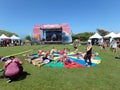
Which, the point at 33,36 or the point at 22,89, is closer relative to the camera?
the point at 22,89

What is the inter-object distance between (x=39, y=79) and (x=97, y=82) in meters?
2.47

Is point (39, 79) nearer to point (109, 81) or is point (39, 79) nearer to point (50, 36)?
point (109, 81)

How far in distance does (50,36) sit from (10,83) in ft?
116

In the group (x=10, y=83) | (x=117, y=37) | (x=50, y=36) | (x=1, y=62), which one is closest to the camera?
(x=10, y=83)

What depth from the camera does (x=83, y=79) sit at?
807 cm

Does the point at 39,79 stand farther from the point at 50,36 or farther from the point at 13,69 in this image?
the point at 50,36

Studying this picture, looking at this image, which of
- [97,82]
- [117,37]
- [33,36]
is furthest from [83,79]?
[33,36]

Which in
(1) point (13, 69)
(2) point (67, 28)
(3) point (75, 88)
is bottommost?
(3) point (75, 88)

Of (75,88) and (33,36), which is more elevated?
(33,36)

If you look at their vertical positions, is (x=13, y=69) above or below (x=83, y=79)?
above

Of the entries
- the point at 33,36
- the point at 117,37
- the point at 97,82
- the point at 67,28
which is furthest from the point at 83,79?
the point at 33,36

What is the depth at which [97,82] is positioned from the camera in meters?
7.56

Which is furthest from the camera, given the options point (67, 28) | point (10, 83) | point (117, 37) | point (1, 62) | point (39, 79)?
point (67, 28)

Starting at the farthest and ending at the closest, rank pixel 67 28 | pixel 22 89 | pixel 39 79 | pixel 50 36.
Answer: pixel 50 36 < pixel 67 28 < pixel 39 79 < pixel 22 89
